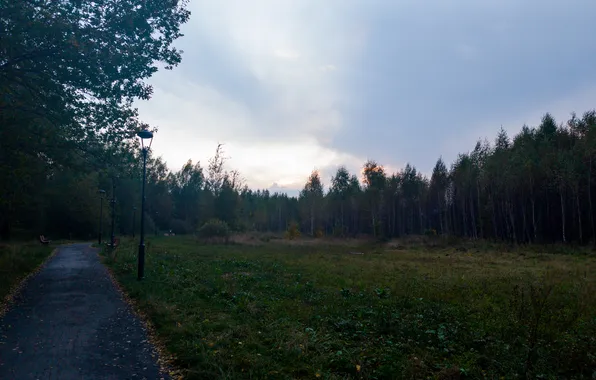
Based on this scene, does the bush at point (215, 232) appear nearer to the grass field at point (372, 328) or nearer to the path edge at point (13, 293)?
the path edge at point (13, 293)

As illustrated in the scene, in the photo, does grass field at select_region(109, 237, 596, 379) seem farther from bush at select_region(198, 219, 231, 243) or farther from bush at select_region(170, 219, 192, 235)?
bush at select_region(170, 219, 192, 235)

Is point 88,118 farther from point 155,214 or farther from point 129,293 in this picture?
point 155,214

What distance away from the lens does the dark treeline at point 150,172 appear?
37.1 ft

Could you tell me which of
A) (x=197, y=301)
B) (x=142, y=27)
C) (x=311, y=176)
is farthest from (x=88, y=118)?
(x=311, y=176)

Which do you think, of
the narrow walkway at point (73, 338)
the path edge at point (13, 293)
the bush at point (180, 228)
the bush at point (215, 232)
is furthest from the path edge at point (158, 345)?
the bush at point (180, 228)

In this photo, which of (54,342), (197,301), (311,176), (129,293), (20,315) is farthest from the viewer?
(311,176)

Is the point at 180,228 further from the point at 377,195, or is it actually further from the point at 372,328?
the point at 372,328

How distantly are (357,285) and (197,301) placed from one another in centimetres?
580

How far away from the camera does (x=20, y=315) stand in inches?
384

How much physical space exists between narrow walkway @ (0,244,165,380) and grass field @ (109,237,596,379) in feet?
2.03

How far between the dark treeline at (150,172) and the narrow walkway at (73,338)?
18.6 ft

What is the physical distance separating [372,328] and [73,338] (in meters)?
6.20

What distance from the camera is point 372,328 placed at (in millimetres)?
8273

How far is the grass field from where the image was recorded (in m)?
5.92
